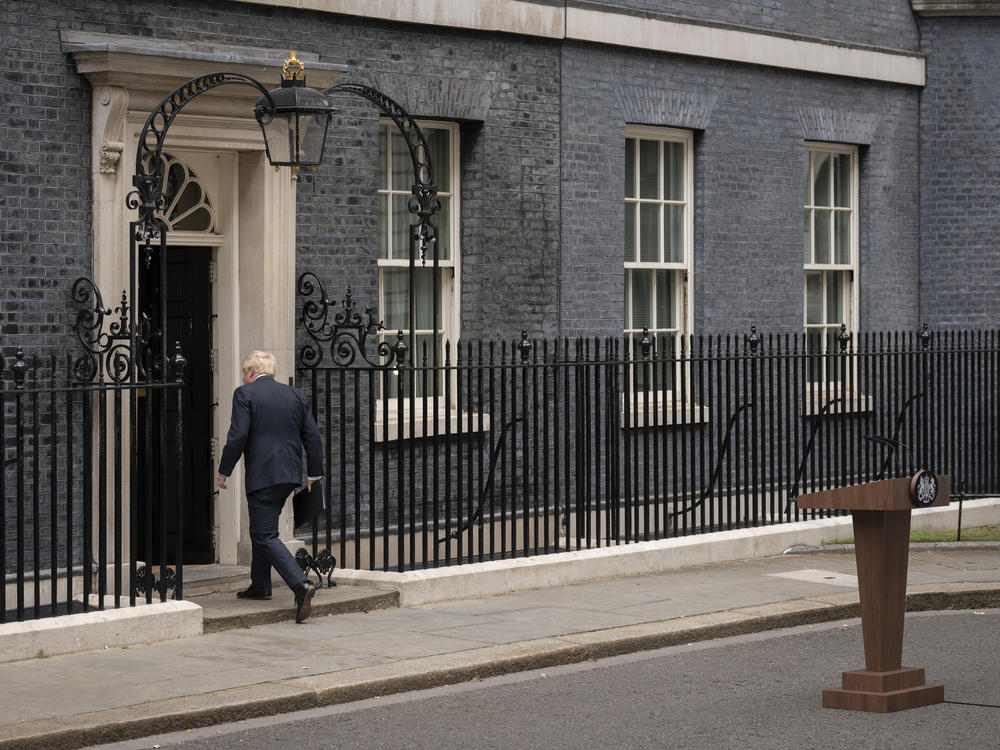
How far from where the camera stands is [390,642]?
9883mm

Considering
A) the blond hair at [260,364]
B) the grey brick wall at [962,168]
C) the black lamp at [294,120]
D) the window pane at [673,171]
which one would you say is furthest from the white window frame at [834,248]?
the blond hair at [260,364]

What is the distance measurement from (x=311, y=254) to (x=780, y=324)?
5633 millimetres

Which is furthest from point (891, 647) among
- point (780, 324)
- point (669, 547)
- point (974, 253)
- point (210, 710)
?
point (974, 253)

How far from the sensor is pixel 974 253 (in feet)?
58.0

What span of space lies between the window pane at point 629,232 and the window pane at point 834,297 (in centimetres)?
284

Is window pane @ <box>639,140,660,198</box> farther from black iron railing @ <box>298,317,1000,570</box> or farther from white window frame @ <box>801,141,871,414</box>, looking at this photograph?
white window frame @ <box>801,141,871,414</box>

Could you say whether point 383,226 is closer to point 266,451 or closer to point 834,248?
point 266,451

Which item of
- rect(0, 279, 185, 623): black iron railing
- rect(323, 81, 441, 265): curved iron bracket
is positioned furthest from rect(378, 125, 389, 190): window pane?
rect(0, 279, 185, 623): black iron railing

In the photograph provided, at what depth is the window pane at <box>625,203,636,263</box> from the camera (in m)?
15.2

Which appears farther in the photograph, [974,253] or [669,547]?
[974,253]

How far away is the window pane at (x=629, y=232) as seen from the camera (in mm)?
15227

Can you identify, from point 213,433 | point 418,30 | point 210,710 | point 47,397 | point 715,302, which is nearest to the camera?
point 210,710

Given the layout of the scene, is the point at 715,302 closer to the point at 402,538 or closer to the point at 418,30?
the point at 418,30

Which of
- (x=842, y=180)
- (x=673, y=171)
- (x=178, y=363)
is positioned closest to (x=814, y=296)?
(x=842, y=180)
